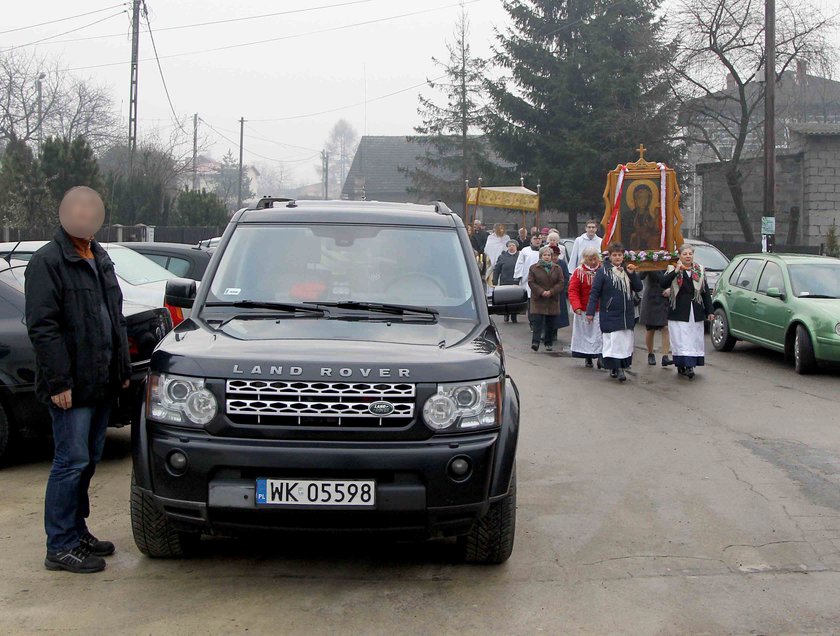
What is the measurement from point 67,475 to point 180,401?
0.90 meters

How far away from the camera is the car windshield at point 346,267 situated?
586 cm

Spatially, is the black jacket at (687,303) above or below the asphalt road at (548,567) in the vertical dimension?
above

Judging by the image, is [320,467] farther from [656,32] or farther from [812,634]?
[656,32]

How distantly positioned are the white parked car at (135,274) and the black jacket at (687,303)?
6.29 m

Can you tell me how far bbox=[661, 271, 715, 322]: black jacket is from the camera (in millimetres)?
13414

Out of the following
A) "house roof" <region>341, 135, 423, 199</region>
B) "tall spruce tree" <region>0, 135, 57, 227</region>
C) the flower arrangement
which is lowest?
the flower arrangement

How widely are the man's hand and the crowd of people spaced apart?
25.2 feet

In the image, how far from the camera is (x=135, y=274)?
447 inches

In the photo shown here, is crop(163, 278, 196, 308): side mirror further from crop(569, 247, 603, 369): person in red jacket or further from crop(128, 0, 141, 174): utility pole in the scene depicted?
crop(128, 0, 141, 174): utility pole

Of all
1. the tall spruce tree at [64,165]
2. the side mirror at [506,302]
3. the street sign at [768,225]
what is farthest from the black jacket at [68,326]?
the tall spruce tree at [64,165]

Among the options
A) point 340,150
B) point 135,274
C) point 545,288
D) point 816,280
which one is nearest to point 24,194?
point 545,288

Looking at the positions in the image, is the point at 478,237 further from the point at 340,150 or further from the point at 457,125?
the point at 340,150

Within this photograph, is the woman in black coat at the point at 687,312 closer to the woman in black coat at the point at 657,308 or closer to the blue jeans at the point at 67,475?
the woman in black coat at the point at 657,308

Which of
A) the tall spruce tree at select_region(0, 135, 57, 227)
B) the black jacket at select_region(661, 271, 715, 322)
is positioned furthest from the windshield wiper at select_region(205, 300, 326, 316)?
the tall spruce tree at select_region(0, 135, 57, 227)
